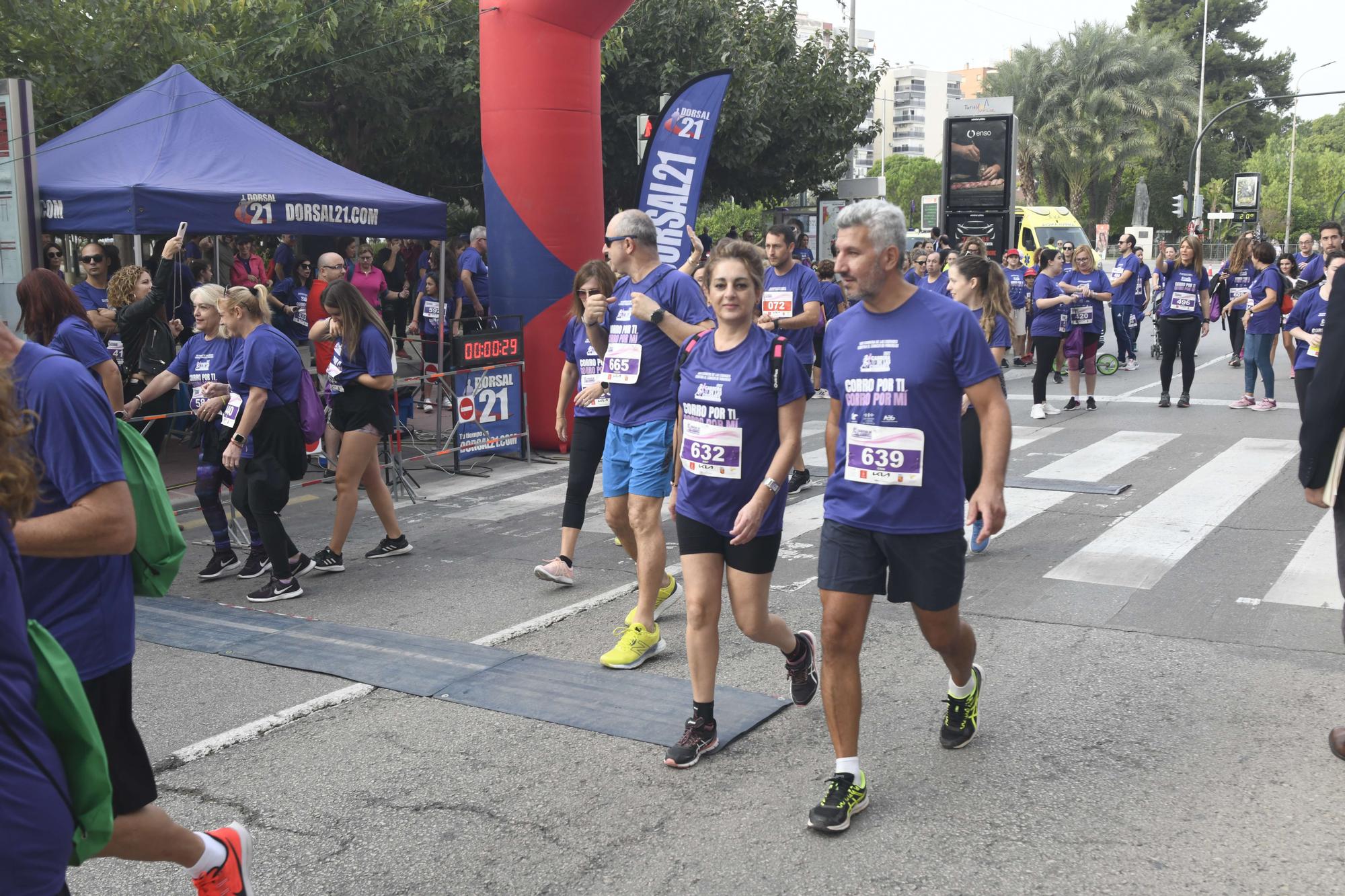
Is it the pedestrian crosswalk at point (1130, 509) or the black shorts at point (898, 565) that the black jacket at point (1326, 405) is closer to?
the black shorts at point (898, 565)

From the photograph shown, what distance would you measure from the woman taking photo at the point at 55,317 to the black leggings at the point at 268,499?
6.18ft

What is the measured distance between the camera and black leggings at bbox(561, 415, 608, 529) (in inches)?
263

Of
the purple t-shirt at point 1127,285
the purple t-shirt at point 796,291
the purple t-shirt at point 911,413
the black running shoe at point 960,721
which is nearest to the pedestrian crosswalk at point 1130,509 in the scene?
the purple t-shirt at point 796,291

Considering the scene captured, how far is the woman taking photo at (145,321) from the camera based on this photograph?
9438 millimetres

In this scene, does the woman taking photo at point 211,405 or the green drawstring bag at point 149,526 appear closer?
the green drawstring bag at point 149,526

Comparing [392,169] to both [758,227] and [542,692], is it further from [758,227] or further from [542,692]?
[758,227]

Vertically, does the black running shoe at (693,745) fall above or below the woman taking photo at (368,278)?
below

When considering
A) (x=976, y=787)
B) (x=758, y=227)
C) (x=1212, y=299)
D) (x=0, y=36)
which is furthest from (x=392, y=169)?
(x=758, y=227)

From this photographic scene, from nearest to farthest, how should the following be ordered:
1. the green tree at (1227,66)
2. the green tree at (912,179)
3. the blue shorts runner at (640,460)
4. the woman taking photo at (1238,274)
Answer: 1. the blue shorts runner at (640,460)
2. the woman taking photo at (1238,274)
3. the green tree at (1227,66)
4. the green tree at (912,179)

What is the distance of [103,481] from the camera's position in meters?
2.76

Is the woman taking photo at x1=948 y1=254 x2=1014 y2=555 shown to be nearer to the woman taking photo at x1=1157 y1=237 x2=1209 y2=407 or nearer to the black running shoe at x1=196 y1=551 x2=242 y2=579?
the black running shoe at x1=196 y1=551 x2=242 y2=579

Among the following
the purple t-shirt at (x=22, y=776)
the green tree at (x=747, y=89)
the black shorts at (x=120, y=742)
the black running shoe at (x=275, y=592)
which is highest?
the green tree at (x=747, y=89)

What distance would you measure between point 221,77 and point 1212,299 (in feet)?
49.0

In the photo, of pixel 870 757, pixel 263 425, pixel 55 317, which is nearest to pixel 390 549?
pixel 263 425
